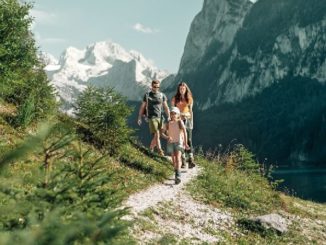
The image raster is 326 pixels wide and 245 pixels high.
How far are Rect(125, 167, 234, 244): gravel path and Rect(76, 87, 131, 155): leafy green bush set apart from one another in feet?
10.4

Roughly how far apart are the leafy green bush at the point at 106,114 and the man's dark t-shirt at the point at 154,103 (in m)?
1.11

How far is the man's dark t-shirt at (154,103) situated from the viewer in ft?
67.2

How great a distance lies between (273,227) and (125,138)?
734 centimetres

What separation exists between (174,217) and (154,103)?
6.27 meters

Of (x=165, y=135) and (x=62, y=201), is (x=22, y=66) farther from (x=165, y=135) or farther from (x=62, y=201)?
(x=62, y=201)

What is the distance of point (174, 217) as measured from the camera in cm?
1534

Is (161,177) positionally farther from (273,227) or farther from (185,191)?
(273,227)

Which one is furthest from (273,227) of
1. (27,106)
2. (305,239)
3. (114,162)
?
(27,106)

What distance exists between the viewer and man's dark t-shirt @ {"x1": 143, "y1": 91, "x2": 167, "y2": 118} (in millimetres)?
20469

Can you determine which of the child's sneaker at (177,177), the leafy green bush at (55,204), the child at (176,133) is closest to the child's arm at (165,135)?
the child at (176,133)

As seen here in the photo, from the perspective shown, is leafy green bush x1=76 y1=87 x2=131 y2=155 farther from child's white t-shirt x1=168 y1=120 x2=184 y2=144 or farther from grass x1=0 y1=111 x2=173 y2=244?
grass x1=0 y1=111 x2=173 y2=244

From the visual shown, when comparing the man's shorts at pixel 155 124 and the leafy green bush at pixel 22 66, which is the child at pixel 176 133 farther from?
the leafy green bush at pixel 22 66

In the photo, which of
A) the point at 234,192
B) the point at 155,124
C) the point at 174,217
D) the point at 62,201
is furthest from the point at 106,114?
the point at 62,201

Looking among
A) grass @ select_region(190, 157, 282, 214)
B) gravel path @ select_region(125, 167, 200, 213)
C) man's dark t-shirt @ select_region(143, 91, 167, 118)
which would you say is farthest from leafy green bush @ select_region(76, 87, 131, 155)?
grass @ select_region(190, 157, 282, 214)
